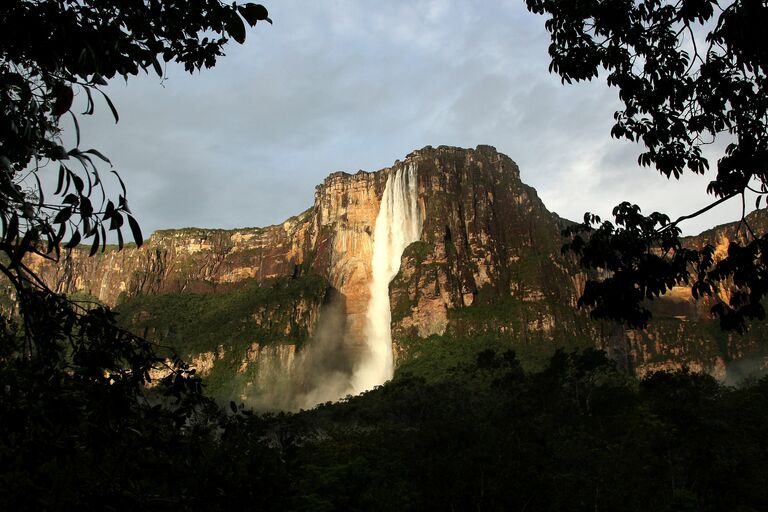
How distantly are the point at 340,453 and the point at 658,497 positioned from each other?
14.5 metres

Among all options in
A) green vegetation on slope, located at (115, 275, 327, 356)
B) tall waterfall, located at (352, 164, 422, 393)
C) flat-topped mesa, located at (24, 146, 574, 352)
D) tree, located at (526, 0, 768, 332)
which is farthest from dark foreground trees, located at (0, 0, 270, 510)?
green vegetation on slope, located at (115, 275, 327, 356)

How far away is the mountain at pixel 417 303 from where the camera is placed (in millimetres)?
90562

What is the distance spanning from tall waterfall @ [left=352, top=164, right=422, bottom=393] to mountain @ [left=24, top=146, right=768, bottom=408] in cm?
21

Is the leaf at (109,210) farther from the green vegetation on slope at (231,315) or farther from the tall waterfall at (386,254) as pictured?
the green vegetation on slope at (231,315)

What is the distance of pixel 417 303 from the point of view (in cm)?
9250

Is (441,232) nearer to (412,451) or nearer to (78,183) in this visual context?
(412,451)

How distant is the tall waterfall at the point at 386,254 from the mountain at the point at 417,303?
21 cm

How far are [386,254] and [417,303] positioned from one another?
13280 mm

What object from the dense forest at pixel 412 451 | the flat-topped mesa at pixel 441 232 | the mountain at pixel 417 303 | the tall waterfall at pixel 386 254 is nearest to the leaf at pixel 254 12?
the dense forest at pixel 412 451

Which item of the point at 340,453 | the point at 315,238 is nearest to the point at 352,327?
the point at 315,238

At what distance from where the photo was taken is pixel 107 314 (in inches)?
218

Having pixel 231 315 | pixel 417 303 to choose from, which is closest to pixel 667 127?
pixel 417 303

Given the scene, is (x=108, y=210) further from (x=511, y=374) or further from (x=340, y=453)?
(x=511, y=374)

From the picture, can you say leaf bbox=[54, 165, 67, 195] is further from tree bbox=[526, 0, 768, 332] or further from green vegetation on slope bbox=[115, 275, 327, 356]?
green vegetation on slope bbox=[115, 275, 327, 356]
